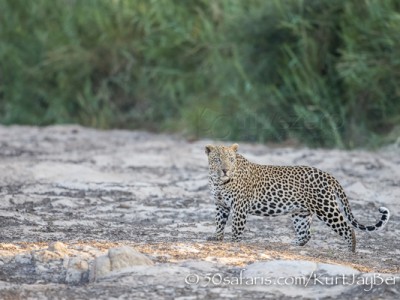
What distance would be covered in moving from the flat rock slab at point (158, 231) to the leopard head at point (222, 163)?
58 cm

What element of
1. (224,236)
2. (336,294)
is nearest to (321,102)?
(224,236)

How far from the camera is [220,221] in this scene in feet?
28.1

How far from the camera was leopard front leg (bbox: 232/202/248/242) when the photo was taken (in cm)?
841

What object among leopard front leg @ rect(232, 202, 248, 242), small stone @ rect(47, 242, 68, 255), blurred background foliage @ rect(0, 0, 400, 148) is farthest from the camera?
blurred background foliage @ rect(0, 0, 400, 148)

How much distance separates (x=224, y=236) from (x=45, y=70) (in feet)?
36.7

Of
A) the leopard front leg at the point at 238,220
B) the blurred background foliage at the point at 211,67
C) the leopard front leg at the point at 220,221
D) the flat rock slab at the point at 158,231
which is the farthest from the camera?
the blurred background foliage at the point at 211,67

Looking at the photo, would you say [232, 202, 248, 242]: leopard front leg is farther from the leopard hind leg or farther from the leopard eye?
the leopard hind leg

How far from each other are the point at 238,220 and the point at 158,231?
918 mm

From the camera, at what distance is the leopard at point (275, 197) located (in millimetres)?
8445

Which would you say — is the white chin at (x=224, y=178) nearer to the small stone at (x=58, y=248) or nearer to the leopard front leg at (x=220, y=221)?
the leopard front leg at (x=220, y=221)

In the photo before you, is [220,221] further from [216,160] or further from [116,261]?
[116,261]

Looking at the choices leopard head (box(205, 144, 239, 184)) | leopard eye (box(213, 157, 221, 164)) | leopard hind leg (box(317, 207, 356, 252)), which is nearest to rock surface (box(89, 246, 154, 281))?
leopard head (box(205, 144, 239, 184))

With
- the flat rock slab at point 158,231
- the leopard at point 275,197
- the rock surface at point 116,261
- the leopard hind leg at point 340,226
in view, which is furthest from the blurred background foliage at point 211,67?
the rock surface at point 116,261

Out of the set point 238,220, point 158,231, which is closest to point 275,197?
point 238,220
